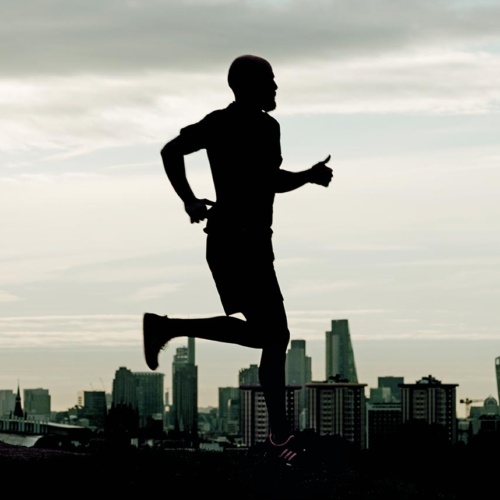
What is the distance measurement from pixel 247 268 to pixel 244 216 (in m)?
0.38

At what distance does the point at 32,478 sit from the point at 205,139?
2922mm

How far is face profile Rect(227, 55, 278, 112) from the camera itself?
12664mm

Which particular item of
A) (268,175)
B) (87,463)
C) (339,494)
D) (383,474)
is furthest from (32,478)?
(383,474)

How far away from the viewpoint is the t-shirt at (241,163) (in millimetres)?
12469

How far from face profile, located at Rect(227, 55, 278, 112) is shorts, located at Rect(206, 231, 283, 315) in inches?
41.3

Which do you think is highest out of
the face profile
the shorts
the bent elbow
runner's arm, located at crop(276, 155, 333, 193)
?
the face profile

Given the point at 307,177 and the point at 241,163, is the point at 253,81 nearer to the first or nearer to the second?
the point at 241,163

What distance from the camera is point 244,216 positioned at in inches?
490

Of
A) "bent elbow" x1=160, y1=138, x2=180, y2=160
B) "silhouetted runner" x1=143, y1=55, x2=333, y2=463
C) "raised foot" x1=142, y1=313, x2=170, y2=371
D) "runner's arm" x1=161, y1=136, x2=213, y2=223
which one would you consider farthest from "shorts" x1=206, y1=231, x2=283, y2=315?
"bent elbow" x1=160, y1=138, x2=180, y2=160

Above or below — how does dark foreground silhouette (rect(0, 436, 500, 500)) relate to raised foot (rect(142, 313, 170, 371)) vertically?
below

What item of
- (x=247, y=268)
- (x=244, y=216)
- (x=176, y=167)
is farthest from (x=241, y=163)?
(x=247, y=268)

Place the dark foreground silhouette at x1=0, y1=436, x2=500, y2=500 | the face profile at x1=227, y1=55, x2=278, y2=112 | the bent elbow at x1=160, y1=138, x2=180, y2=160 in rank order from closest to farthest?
the dark foreground silhouette at x1=0, y1=436, x2=500, y2=500
the face profile at x1=227, y1=55, x2=278, y2=112
the bent elbow at x1=160, y1=138, x2=180, y2=160

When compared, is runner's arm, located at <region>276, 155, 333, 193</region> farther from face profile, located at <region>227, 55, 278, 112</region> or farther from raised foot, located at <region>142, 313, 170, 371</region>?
raised foot, located at <region>142, 313, 170, 371</region>

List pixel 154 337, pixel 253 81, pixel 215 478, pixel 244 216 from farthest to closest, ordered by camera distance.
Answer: pixel 154 337 → pixel 253 81 → pixel 244 216 → pixel 215 478
